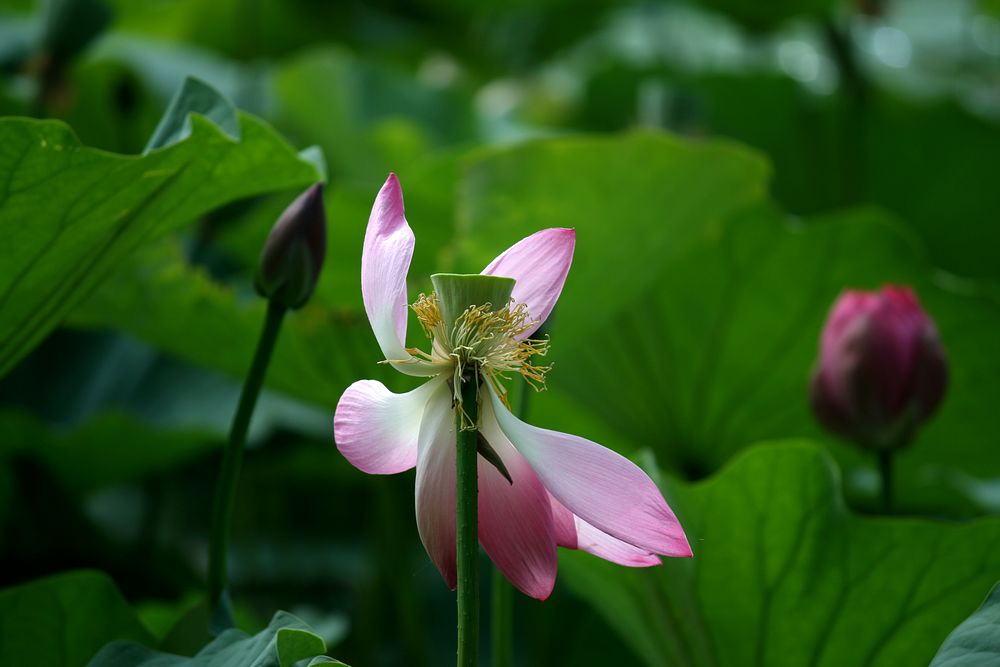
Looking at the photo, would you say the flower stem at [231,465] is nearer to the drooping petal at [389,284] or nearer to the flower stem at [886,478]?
the drooping petal at [389,284]

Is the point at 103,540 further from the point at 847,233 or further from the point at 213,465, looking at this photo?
the point at 847,233

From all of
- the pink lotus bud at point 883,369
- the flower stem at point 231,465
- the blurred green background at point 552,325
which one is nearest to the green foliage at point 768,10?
the blurred green background at point 552,325

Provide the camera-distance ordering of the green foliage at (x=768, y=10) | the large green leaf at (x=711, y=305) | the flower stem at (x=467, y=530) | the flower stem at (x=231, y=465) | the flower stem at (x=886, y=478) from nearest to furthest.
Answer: the flower stem at (x=467, y=530)
the flower stem at (x=231, y=465)
the flower stem at (x=886, y=478)
the large green leaf at (x=711, y=305)
the green foliage at (x=768, y=10)

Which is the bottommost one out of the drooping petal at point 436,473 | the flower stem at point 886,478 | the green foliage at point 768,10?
the flower stem at point 886,478

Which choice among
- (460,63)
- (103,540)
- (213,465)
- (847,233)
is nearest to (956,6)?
(460,63)

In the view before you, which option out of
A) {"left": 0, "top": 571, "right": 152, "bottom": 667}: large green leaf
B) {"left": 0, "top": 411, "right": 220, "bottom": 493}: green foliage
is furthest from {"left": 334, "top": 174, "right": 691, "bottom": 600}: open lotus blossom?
{"left": 0, "top": 411, "right": 220, "bottom": 493}: green foliage

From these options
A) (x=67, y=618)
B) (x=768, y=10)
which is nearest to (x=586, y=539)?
(x=67, y=618)
